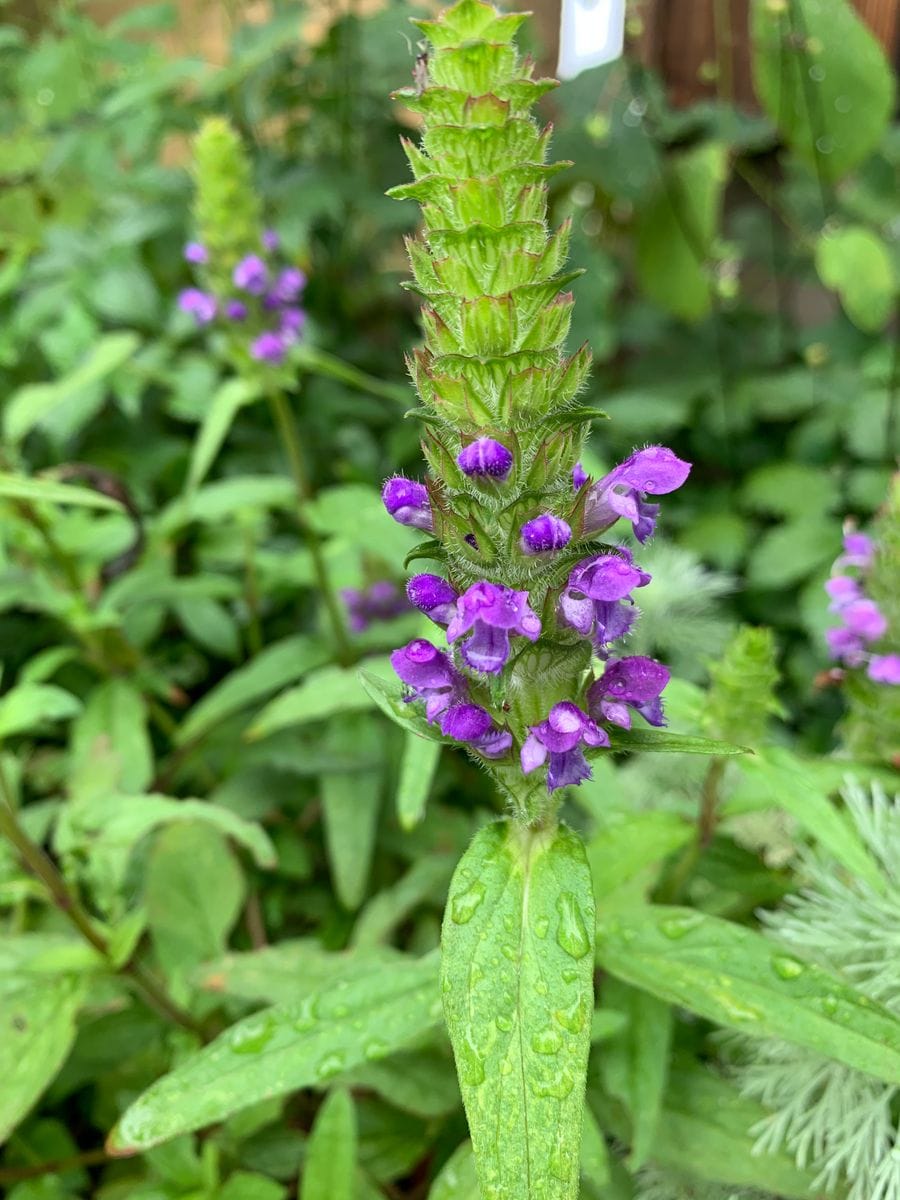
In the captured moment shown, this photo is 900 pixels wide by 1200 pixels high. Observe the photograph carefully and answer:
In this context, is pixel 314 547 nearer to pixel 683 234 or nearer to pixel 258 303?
pixel 258 303

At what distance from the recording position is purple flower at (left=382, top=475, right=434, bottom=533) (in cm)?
84

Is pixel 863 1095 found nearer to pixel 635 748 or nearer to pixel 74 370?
pixel 635 748

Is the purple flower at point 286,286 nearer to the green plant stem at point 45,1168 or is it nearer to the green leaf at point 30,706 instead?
the green leaf at point 30,706

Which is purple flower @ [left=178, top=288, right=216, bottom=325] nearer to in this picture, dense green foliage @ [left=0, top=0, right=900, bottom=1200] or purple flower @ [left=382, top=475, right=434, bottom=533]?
dense green foliage @ [left=0, top=0, right=900, bottom=1200]

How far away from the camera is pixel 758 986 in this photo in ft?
2.95

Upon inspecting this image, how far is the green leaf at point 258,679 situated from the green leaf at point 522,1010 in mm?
956

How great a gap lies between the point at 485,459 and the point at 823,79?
2022 millimetres

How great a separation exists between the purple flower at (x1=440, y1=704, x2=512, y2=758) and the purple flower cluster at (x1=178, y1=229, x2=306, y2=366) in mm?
1133

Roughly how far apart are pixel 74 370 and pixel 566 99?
1586 mm

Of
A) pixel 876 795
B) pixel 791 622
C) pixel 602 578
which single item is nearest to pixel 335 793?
pixel 876 795

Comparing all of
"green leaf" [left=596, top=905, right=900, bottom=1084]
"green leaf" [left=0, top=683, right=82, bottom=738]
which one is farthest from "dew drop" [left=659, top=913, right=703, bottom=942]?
"green leaf" [left=0, top=683, right=82, bottom=738]

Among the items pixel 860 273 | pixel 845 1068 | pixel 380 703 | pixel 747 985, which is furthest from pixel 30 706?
pixel 860 273

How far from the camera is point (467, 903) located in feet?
2.71

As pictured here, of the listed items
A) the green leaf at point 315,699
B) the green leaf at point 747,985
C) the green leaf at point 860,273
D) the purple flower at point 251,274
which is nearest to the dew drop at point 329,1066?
the green leaf at point 747,985
